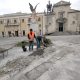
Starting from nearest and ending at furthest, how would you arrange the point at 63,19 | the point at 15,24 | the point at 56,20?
the point at 63,19 < the point at 56,20 < the point at 15,24

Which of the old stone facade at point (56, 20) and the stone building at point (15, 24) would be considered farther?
the stone building at point (15, 24)

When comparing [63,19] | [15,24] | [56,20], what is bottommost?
[15,24]

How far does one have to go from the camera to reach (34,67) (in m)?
9.76

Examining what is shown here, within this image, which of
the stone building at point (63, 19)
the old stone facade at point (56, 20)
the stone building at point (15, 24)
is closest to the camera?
the stone building at point (63, 19)

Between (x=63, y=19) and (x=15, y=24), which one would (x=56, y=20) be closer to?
(x=63, y=19)

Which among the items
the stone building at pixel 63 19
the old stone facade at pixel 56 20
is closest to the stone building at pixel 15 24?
the old stone facade at pixel 56 20

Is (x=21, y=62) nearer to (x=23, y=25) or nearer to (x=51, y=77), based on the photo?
(x=51, y=77)

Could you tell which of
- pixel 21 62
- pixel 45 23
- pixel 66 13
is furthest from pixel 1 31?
pixel 21 62

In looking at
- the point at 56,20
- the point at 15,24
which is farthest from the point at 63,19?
the point at 15,24

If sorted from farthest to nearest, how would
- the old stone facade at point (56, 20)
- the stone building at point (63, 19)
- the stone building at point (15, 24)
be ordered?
the stone building at point (15, 24)
the old stone facade at point (56, 20)
the stone building at point (63, 19)

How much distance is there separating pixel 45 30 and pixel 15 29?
36.2ft

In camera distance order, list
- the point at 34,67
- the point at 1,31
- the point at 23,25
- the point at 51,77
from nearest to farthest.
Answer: the point at 51,77
the point at 34,67
the point at 23,25
the point at 1,31

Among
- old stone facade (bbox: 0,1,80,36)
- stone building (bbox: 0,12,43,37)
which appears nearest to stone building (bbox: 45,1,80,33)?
old stone facade (bbox: 0,1,80,36)

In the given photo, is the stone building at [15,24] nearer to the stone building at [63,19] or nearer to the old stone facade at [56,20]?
the old stone facade at [56,20]
